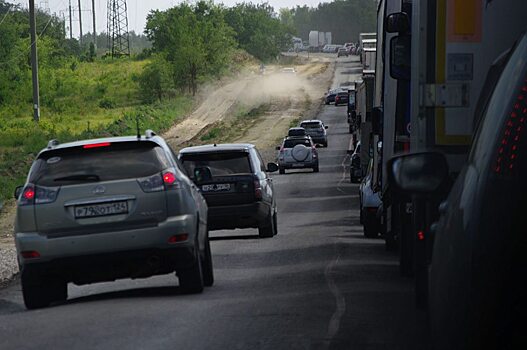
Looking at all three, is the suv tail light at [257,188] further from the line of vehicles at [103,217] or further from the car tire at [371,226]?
the line of vehicles at [103,217]

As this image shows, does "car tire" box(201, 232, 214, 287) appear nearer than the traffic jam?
No

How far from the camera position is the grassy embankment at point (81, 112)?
67938 millimetres

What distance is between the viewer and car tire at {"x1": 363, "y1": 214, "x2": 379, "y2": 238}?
79.6 feet

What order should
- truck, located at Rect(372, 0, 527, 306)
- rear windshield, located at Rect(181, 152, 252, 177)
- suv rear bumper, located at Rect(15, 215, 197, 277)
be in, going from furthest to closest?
rear windshield, located at Rect(181, 152, 252, 177) → suv rear bumper, located at Rect(15, 215, 197, 277) → truck, located at Rect(372, 0, 527, 306)

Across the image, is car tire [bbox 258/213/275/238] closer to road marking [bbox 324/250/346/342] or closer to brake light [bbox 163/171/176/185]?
road marking [bbox 324/250/346/342]

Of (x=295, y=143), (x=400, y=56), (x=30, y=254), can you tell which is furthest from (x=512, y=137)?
(x=295, y=143)

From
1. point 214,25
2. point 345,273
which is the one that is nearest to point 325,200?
point 345,273

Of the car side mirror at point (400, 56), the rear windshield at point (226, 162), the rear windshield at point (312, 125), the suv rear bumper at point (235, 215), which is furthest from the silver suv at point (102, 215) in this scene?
the rear windshield at point (312, 125)

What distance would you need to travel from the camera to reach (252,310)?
12469 mm

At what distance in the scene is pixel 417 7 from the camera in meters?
12.7

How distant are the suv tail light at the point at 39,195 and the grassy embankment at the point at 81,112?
3606 centimetres

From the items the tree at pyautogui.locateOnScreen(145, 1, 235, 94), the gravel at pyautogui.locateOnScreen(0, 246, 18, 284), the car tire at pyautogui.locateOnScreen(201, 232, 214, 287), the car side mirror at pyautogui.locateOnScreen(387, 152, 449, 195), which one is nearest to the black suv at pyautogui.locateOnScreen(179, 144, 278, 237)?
the gravel at pyautogui.locateOnScreen(0, 246, 18, 284)

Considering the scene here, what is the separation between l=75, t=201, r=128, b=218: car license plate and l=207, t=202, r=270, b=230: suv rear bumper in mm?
9765

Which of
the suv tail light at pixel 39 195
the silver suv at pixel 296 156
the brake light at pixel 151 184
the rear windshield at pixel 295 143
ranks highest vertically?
the brake light at pixel 151 184
